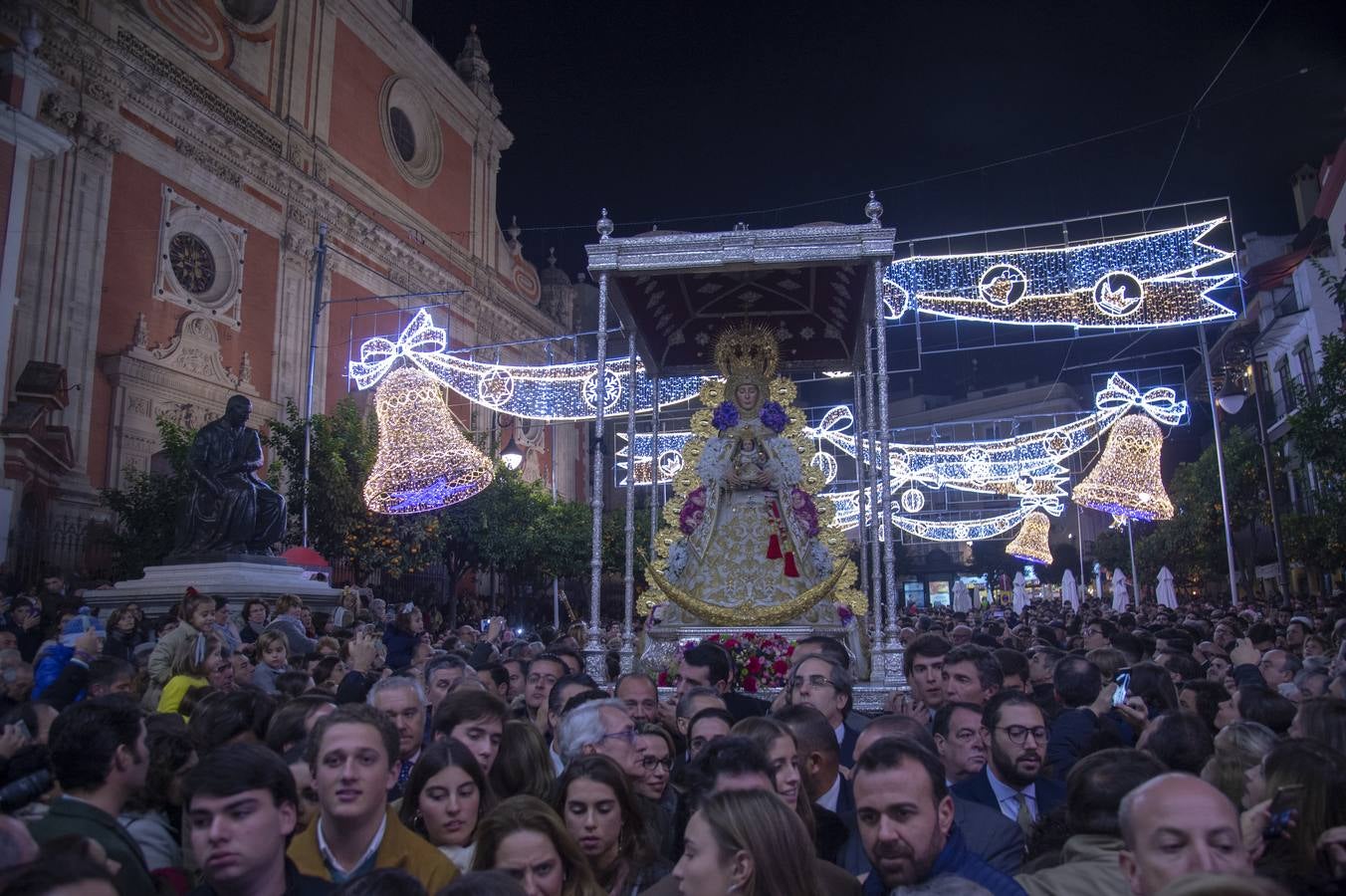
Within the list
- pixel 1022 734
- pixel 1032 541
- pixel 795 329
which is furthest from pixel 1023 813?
pixel 1032 541

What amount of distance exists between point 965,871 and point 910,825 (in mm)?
230

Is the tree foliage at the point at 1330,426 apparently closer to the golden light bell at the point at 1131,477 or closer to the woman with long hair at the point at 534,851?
the golden light bell at the point at 1131,477

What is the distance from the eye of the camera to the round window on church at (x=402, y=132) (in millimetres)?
33031

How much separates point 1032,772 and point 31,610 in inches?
417

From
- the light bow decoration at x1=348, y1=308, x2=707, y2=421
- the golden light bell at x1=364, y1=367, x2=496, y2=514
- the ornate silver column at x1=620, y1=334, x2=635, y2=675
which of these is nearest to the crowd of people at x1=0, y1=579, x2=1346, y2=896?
the ornate silver column at x1=620, y1=334, x2=635, y2=675

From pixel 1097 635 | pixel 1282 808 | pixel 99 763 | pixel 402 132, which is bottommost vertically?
pixel 1282 808

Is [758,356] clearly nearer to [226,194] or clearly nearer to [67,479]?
[67,479]

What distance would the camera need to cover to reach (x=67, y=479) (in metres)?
19.2

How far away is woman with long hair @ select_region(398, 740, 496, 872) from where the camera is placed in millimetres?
4016

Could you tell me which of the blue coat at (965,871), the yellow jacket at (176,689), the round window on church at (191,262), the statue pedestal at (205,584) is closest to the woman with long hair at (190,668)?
the yellow jacket at (176,689)

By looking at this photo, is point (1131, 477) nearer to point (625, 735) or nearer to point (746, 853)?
point (625, 735)

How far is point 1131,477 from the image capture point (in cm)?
2231

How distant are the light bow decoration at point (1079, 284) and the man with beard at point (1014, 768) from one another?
39.4 feet

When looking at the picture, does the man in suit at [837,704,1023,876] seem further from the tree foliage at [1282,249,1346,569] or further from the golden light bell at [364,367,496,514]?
the golden light bell at [364,367,496,514]
